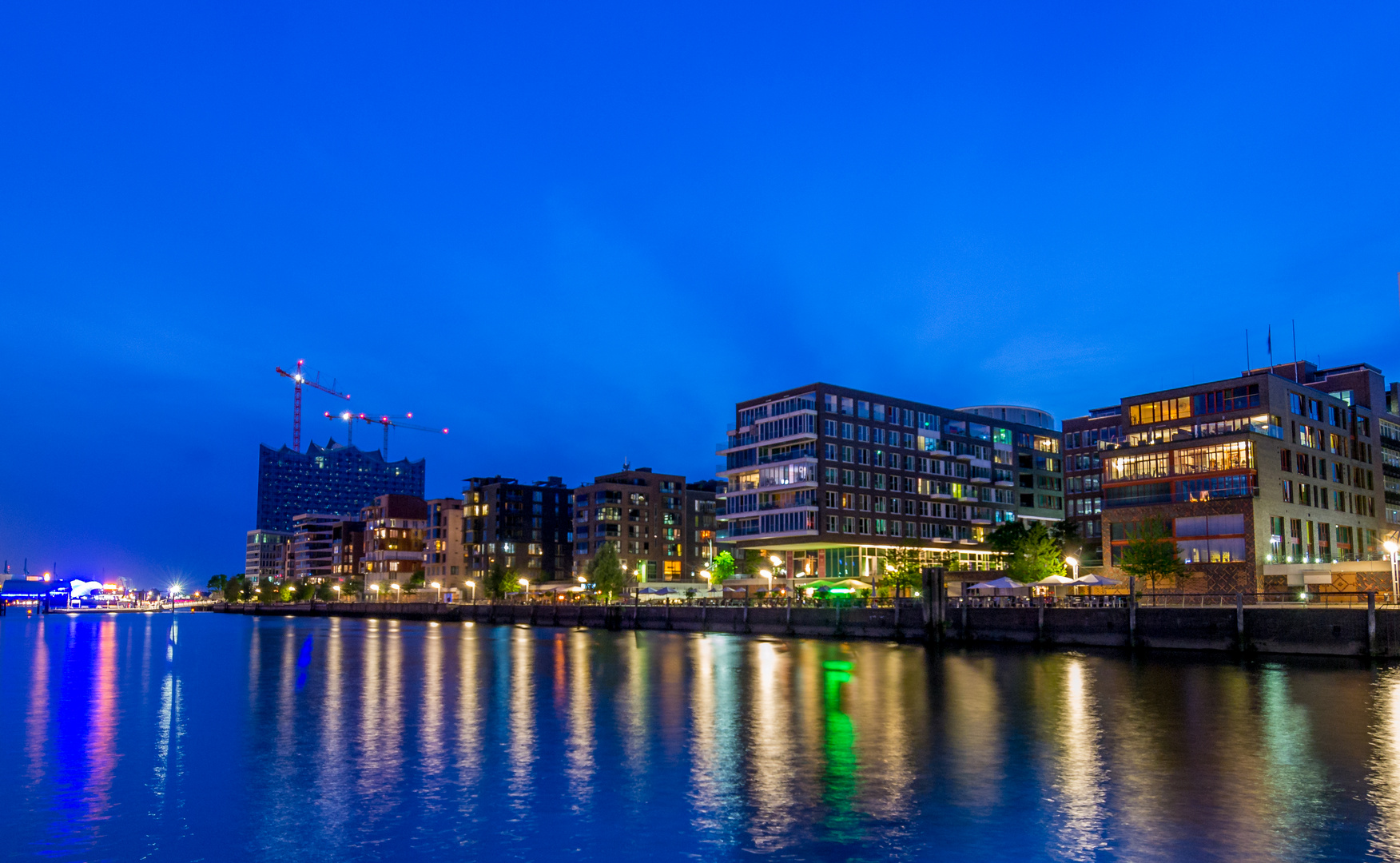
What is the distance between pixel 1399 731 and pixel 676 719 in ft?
71.9

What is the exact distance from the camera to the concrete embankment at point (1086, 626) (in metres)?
56.8

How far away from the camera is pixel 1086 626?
69.7m

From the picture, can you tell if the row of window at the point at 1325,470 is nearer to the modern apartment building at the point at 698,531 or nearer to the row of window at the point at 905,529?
the row of window at the point at 905,529

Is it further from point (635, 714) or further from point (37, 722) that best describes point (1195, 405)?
point (37, 722)

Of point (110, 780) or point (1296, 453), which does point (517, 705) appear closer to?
point (110, 780)

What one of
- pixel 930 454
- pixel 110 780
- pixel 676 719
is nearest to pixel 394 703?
pixel 676 719

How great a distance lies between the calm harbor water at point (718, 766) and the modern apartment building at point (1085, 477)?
100 meters

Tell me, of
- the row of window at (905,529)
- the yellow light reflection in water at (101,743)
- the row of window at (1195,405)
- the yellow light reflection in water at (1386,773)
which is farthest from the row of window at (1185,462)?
the yellow light reflection in water at (101,743)

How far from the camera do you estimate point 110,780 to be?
26141mm

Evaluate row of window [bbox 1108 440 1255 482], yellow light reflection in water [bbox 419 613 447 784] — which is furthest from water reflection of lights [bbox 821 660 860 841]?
row of window [bbox 1108 440 1255 482]

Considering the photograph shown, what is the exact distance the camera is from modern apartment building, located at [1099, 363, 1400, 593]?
94.2 m

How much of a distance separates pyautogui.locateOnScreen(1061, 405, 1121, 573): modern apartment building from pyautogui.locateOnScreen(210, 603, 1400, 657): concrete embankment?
69.3 metres

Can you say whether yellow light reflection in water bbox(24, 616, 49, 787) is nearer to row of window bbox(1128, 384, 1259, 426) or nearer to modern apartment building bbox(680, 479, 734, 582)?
row of window bbox(1128, 384, 1259, 426)

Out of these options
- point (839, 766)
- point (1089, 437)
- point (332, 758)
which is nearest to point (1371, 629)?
point (839, 766)
